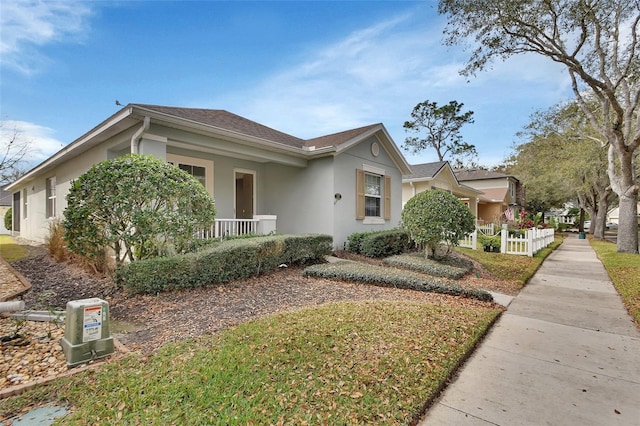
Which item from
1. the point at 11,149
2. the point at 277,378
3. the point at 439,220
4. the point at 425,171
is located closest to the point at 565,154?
the point at 425,171

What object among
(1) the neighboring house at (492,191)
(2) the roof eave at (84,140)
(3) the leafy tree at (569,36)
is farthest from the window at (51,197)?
(1) the neighboring house at (492,191)

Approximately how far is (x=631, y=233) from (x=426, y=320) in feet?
45.2

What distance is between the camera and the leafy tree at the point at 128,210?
543 cm

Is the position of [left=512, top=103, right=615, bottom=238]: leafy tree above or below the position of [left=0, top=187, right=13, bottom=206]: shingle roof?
above

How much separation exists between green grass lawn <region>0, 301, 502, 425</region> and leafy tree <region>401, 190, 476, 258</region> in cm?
477

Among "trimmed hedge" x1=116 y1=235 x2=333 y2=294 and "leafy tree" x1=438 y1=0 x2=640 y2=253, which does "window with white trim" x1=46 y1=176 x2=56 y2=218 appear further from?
"leafy tree" x1=438 y1=0 x2=640 y2=253

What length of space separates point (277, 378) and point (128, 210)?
4.45 m

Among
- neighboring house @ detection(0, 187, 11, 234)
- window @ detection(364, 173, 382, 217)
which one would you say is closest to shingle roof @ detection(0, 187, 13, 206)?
neighboring house @ detection(0, 187, 11, 234)

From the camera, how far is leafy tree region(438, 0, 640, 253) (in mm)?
9180

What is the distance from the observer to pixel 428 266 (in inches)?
313

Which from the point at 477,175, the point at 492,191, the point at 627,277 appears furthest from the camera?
the point at 477,175

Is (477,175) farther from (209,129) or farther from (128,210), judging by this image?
(128,210)

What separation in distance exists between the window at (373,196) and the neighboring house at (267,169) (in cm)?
4

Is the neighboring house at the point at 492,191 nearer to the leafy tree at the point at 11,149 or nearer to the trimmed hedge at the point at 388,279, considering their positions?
the trimmed hedge at the point at 388,279
